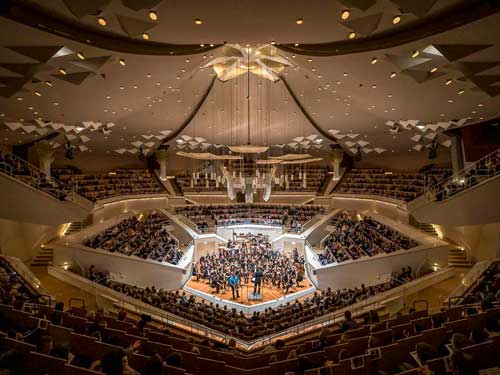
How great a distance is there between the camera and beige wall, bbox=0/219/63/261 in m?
13.8

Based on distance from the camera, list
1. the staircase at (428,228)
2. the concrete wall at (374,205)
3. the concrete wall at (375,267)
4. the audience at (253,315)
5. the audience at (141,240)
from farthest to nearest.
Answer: the concrete wall at (374,205), the staircase at (428,228), the audience at (141,240), the concrete wall at (375,267), the audience at (253,315)

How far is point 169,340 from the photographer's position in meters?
6.09

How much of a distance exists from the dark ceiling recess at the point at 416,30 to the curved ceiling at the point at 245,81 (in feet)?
0.50

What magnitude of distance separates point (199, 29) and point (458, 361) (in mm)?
6316

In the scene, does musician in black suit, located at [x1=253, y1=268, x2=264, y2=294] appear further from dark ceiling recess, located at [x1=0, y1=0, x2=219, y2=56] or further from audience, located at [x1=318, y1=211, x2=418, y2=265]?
dark ceiling recess, located at [x1=0, y1=0, x2=219, y2=56]

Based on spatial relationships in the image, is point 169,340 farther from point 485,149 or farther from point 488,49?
point 485,149

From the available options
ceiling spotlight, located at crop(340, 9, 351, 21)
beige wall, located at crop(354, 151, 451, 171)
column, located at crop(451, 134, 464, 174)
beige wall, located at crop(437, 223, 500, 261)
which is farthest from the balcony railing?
beige wall, located at crop(354, 151, 451, 171)

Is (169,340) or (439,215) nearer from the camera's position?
(169,340)

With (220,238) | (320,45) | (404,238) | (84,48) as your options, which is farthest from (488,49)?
(220,238)

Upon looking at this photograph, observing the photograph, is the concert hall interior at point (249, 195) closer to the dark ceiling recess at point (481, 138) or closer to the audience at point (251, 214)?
the dark ceiling recess at point (481, 138)

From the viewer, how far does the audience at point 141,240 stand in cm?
1533

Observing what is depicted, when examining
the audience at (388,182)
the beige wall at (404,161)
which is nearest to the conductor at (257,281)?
the audience at (388,182)

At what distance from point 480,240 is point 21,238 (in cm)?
1798

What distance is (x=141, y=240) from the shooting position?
57.6 ft
